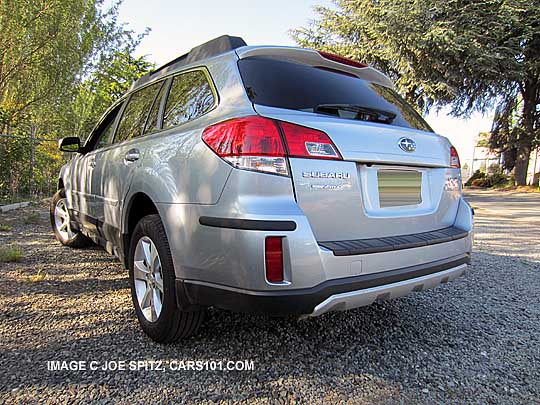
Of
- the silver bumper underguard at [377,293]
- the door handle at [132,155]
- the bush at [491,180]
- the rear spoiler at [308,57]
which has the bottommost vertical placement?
the bush at [491,180]

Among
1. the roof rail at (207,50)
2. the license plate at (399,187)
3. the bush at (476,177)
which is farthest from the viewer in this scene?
the bush at (476,177)

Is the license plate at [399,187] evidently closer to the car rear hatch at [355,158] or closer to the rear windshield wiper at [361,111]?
the car rear hatch at [355,158]

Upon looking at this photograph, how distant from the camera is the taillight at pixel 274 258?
1.59m

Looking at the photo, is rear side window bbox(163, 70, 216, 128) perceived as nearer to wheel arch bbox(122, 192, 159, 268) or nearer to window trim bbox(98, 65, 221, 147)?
window trim bbox(98, 65, 221, 147)

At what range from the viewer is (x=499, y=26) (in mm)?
15500

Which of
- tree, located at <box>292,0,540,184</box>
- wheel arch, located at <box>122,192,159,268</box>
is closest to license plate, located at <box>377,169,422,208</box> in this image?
wheel arch, located at <box>122,192,159,268</box>

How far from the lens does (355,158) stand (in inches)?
71.7

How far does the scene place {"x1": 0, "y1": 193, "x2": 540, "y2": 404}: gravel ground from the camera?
1.77m

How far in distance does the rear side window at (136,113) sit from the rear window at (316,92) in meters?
1.09

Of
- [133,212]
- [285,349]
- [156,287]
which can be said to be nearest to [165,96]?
[133,212]

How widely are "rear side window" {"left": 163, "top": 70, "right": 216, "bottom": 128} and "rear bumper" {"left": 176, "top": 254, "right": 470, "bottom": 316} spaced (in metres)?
0.96

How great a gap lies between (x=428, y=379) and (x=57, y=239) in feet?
15.4

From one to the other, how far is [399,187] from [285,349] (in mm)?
1132

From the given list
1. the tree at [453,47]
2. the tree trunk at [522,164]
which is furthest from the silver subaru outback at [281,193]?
the tree trunk at [522,164]
